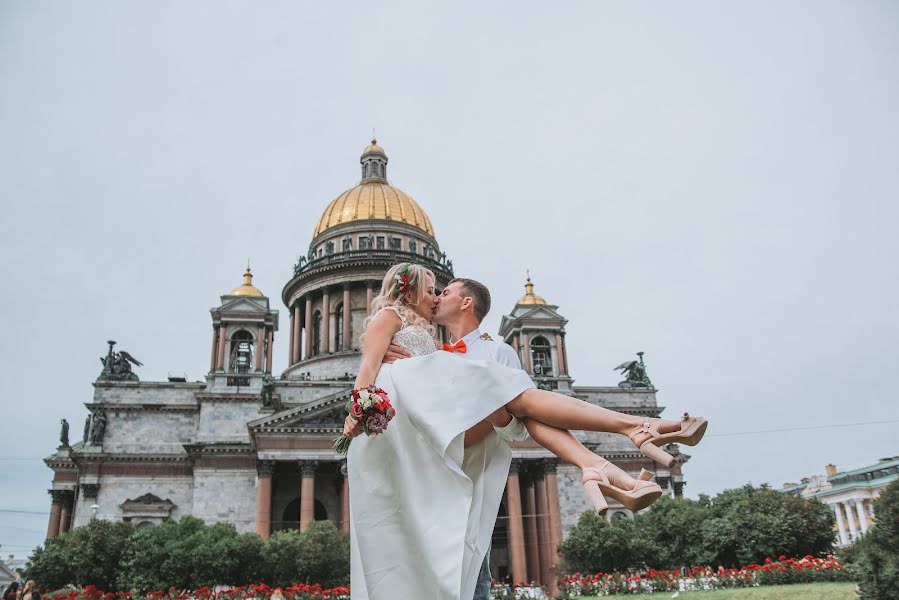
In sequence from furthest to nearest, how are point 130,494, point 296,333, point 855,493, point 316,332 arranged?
point 855,493
point 296,333
point 316,332
point 130,494

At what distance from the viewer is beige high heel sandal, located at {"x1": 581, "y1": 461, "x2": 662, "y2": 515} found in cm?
409

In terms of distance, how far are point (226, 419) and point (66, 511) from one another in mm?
12045

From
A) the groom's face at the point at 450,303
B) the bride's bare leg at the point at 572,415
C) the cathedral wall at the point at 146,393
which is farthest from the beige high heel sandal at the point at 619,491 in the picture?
the cathedral wall at the point at 146,393

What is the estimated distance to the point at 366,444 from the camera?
4.92 m

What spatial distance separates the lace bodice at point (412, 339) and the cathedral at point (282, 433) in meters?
28.5

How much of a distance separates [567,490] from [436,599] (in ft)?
127

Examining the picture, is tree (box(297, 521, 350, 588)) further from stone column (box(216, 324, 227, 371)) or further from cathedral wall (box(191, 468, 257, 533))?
stone column (box(216, 324, 227, 371))

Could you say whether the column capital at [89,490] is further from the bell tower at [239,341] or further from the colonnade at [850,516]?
the colonnade at [850,516]

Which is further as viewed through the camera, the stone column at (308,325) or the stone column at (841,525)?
the stone column at (841,525)

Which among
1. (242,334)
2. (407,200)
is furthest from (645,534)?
(407,200)

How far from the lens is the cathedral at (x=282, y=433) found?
1396 inches

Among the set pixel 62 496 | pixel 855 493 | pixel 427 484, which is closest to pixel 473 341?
pixel 427 484

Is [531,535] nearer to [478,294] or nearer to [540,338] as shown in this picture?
[540,338]

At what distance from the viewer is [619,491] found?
420 centimetres
